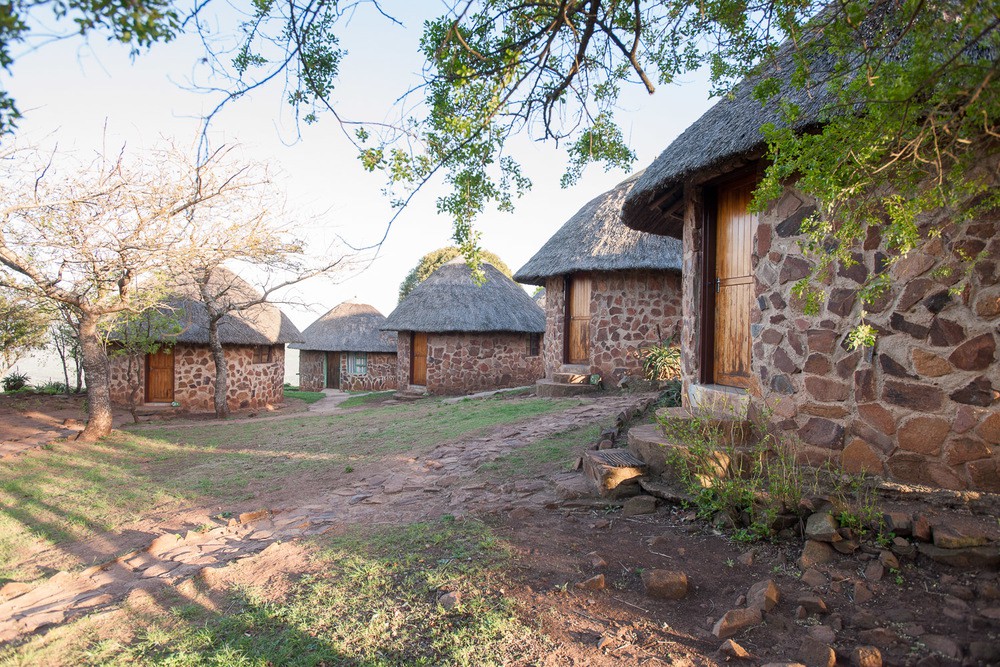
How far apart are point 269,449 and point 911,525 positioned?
8728 mm

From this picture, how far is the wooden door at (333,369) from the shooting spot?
25.8 m

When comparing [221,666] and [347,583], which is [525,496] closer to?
[347,583]

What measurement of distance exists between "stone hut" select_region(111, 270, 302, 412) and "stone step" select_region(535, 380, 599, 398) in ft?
27.1

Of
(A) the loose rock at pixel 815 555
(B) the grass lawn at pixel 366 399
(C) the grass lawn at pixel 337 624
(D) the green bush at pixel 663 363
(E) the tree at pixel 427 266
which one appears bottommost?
(B) the grass lawn at pixel 366 399

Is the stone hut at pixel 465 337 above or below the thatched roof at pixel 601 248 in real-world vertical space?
below

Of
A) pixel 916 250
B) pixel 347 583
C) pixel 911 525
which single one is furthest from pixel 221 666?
pixel 916 250

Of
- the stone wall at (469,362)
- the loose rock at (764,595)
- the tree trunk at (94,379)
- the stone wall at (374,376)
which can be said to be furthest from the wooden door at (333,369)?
the loose rock at (764,595)

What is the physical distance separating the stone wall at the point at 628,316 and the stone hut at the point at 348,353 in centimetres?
1312

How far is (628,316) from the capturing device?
12.0 m

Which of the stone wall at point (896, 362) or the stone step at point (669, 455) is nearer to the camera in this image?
the stone wall at point (896, 362)

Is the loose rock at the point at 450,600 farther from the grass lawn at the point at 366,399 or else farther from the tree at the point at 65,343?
the tree at the point at 65,343

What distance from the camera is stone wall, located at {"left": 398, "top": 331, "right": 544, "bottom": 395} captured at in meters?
18.3

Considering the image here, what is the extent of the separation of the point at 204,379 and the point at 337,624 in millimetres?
14987

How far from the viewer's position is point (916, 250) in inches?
157
